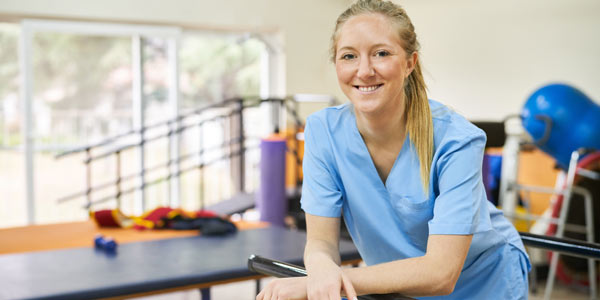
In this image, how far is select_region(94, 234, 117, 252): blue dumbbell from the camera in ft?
8.99

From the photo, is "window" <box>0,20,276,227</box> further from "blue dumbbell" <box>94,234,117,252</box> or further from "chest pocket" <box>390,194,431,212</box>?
"chest pocket" <box>390,194,431,212</box>

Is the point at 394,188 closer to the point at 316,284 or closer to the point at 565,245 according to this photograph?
the point at 316,284

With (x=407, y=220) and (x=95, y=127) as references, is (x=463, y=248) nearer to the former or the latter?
(x=407, y=220)

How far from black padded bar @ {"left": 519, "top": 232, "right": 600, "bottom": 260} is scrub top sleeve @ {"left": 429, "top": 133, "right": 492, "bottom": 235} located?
1.27ft

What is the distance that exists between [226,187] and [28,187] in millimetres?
2289

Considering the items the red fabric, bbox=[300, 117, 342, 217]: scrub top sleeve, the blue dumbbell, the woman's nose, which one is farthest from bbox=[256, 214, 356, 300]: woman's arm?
the red fabric

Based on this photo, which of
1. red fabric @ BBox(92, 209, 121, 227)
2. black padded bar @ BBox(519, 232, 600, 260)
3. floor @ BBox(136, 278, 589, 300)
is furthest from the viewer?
floor @ BBox(136, 278, 589, 300)

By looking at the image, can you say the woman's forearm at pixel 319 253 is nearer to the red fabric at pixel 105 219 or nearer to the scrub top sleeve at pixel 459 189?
the scrub top sleeve at pixel 459 189

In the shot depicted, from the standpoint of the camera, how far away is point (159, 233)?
3121mm

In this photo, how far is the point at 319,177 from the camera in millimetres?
1312

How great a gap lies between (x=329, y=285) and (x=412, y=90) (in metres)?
0.46

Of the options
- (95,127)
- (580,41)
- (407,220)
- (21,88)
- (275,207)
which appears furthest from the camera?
(95,127)

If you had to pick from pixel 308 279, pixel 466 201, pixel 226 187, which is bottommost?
pixel 226 187

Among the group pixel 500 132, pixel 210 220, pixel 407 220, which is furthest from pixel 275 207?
pixel 407 220
